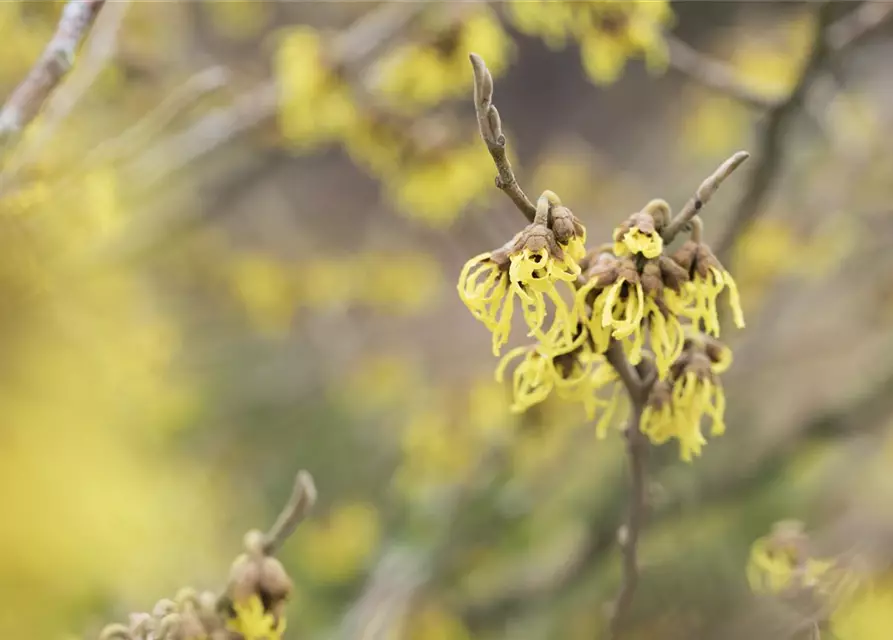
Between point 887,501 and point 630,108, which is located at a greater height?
point 630,108

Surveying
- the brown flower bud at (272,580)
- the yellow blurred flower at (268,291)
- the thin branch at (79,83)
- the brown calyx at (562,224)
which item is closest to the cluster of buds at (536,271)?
the brown calyx at (562,224)

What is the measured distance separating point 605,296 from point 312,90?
0.61 m

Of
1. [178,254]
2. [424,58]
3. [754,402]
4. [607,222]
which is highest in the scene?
[178,254]

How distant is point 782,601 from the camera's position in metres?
0.74

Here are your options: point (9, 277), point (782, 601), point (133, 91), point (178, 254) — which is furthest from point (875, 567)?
point (178, 254)

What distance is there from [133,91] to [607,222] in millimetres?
842

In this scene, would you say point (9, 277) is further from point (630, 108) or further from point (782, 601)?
point (630, 108)

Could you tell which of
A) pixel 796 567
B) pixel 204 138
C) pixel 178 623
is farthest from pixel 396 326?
pixel 178 623

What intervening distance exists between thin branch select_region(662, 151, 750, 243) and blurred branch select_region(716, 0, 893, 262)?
0.43m

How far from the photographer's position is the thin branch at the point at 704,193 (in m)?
0.42

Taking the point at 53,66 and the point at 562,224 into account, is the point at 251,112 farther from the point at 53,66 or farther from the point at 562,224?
the point at 562,224

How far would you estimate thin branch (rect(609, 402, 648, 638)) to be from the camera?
529mm

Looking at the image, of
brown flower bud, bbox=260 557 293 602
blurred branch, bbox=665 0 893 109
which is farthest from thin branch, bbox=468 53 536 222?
blurred branch, bbox=665 0 893 109

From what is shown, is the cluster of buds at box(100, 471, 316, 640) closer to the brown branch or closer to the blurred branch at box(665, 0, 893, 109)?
the brown branch
